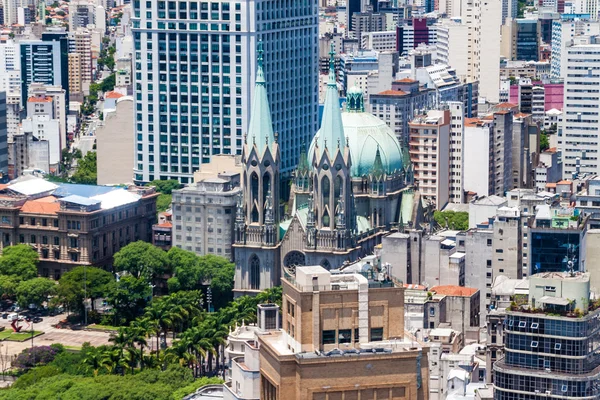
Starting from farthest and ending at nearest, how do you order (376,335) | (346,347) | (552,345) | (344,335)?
(552,345)
(376,335)
(344,335)
(346,347)

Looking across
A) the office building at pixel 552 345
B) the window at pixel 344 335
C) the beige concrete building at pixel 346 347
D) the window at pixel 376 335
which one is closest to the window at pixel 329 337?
the beige concrete building at pixel 346 347

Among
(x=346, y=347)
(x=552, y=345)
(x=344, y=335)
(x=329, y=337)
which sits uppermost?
(x=344, y=335)

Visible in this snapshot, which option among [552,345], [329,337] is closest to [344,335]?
[329,337]

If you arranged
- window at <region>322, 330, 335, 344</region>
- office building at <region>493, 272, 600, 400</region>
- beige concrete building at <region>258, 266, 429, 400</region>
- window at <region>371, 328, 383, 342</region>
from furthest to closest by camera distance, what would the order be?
office building at <region>493, 272, 600, 400</region> < window at <region>371, 328, 383, 342</region> < window at <region>322, 330, 335, 344</region> < beige concrete building at <region>258, 266, 429, 400</region>

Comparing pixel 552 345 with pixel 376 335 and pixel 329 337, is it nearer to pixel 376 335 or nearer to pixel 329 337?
pixel 376 335

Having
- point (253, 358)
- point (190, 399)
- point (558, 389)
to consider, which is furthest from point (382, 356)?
point (190, 399)

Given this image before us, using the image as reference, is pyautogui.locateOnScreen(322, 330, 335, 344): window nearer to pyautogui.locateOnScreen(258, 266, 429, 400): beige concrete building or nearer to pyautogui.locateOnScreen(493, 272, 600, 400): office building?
pyautogui.locateOnScreen(258, 266, 429, 400): beige concrete building

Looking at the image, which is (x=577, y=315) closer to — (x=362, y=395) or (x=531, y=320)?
(x=531, y=320)

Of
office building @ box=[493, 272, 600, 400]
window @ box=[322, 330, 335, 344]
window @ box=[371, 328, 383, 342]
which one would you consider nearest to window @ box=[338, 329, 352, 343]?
window @ box=[322, 330, 335, 344]

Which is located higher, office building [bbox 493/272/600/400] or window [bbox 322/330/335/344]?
window [bbox 322/330/335/344]
